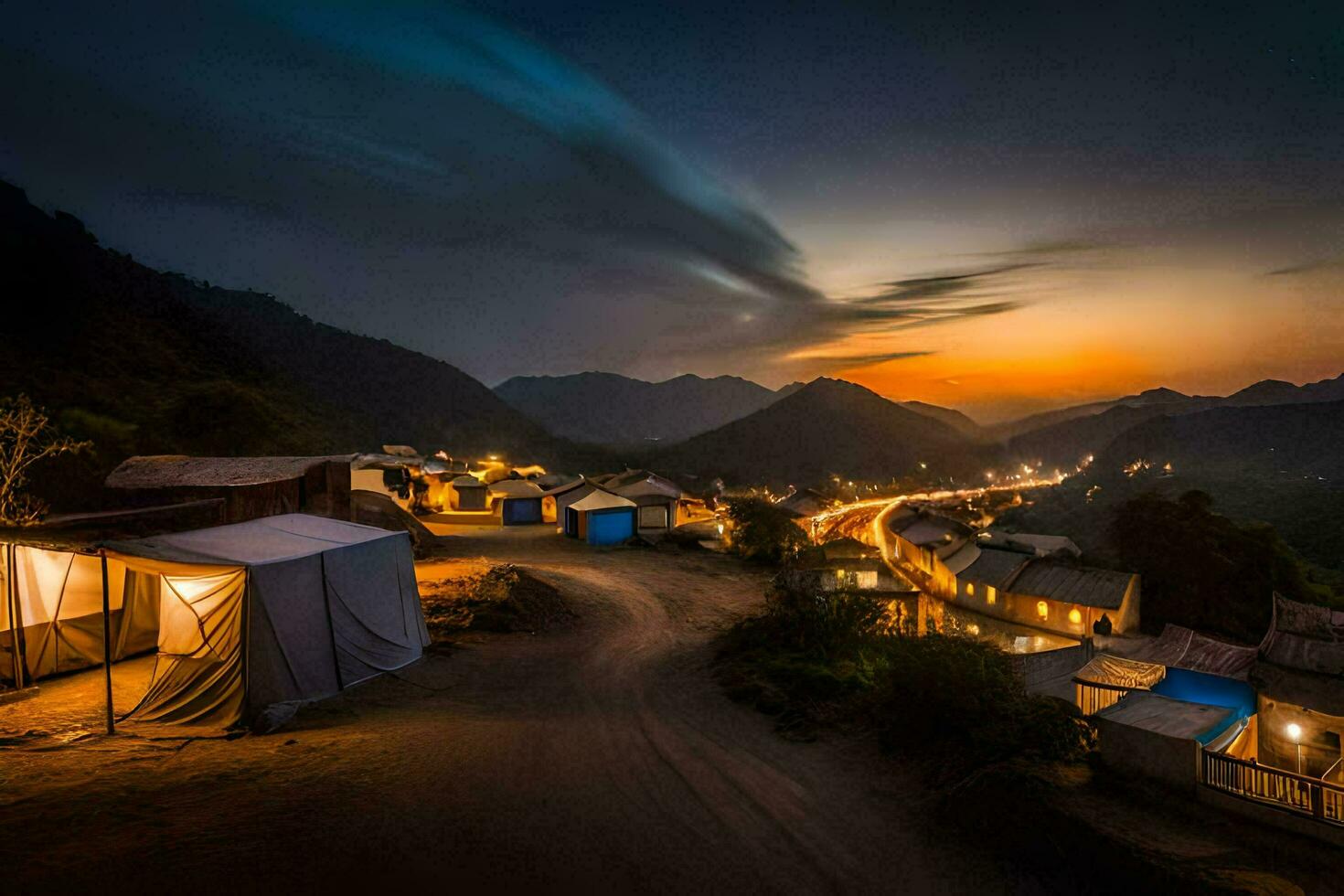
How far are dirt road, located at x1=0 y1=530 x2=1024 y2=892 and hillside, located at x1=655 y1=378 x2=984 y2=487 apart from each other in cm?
6813

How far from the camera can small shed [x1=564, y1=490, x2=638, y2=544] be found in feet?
89.9

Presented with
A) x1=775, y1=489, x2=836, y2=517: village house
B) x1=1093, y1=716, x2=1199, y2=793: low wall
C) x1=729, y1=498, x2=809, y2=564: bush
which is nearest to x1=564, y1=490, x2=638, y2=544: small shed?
x1=729, y1=498, x2=809, y2=564: bush

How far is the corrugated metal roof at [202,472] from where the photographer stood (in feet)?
56.3

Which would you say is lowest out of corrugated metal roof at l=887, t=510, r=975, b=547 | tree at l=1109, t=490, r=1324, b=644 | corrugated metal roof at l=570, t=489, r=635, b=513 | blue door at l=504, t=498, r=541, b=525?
tree at l=1109, t=490, r=1324, b=644

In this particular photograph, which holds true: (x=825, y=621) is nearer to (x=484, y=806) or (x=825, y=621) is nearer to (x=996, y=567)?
(x=484, y=806)

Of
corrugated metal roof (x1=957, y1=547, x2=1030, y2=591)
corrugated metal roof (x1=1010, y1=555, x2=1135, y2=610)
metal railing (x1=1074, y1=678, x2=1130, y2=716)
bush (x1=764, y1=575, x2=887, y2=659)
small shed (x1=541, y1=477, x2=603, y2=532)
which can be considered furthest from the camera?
small shed (x1=541, y1=477, x2=603, y2=532)

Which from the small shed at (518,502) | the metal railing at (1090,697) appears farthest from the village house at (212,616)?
the small shed at (518,502)

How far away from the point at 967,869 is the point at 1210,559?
33.6 meters

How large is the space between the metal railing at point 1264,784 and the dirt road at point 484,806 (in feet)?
8.42

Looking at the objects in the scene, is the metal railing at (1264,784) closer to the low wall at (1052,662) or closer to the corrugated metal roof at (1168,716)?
the corrugated metal roof at (1168,716)

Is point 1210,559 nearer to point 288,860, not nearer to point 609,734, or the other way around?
point 609,734

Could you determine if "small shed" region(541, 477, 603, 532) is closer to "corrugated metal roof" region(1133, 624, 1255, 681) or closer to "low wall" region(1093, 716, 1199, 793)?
"corrugated metal roof" region(1133, 624, 1255, 681)

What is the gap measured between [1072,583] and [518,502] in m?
26.2

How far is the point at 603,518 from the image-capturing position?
27.6 metres
